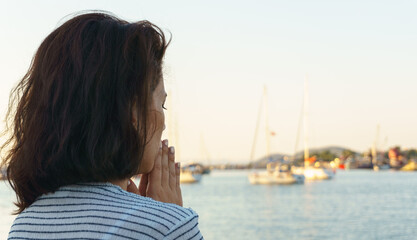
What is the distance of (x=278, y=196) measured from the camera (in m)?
44.2

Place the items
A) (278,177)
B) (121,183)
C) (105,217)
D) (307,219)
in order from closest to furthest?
1. (105,217)
2. (121,183)
3. (307,219)
4. (278,177)

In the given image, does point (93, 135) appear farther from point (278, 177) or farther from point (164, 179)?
point (278, 177)

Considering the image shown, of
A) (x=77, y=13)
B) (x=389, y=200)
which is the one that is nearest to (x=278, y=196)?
(x=389, y=200)

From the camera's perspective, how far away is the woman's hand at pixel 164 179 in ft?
3.35

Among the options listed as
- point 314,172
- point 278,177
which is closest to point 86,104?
point 278,177

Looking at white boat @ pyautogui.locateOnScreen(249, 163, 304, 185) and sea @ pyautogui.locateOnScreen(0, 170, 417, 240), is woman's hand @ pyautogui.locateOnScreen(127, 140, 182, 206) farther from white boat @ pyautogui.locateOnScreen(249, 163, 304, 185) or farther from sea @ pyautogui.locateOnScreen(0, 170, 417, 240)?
white boat @ pyautogui.locateOnScreen(249, 163, 304, 185)

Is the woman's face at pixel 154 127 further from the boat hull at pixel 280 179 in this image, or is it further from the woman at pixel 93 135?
the boat hull at pixel 280 179

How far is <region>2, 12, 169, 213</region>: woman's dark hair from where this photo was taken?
2.75ft

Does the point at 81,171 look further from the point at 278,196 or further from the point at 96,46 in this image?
the point at 278,196

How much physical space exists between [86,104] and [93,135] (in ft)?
0.14

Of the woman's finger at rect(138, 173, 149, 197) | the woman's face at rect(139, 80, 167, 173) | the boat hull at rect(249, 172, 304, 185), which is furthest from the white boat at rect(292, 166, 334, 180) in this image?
the woman's face at rect(139, 80, 167, 173)

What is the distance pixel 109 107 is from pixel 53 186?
14 centimetres

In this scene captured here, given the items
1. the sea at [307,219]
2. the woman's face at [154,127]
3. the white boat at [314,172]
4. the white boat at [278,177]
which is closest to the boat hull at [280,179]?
the white boat at [278,177]

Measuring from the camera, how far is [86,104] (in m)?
0.84
